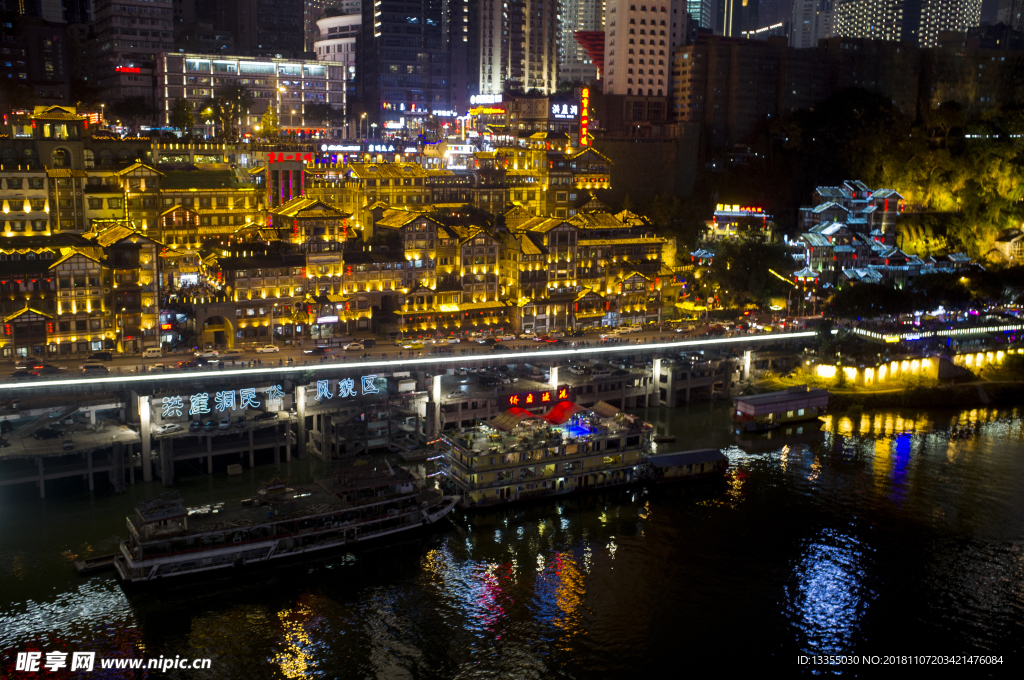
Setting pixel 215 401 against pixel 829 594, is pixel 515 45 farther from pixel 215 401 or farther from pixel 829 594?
pixel 829 594

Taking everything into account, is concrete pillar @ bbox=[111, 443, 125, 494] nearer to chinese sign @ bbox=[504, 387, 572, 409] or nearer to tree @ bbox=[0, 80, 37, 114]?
chinese sign @ bbox=[504, 387, 572, 409]

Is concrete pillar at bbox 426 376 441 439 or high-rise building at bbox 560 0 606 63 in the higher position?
high-rise building at bbox 560 0 606 63

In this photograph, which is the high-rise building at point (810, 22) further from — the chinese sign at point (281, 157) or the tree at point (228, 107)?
the chinese sign at point (281, 157)

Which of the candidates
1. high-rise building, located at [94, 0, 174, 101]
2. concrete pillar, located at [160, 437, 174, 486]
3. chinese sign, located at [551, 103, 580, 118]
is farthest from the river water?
high-rise building, located at [94, 0, 174, 101]

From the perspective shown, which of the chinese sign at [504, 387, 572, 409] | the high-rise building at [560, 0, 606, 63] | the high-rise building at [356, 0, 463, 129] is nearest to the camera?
the chinese sign at [504, 387, 572, 409]

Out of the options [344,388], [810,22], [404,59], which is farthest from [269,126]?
[810,22]

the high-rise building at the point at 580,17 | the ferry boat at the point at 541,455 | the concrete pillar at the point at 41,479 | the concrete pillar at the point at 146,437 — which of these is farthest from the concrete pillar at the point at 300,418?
the high-rise building at the point at 580,17
